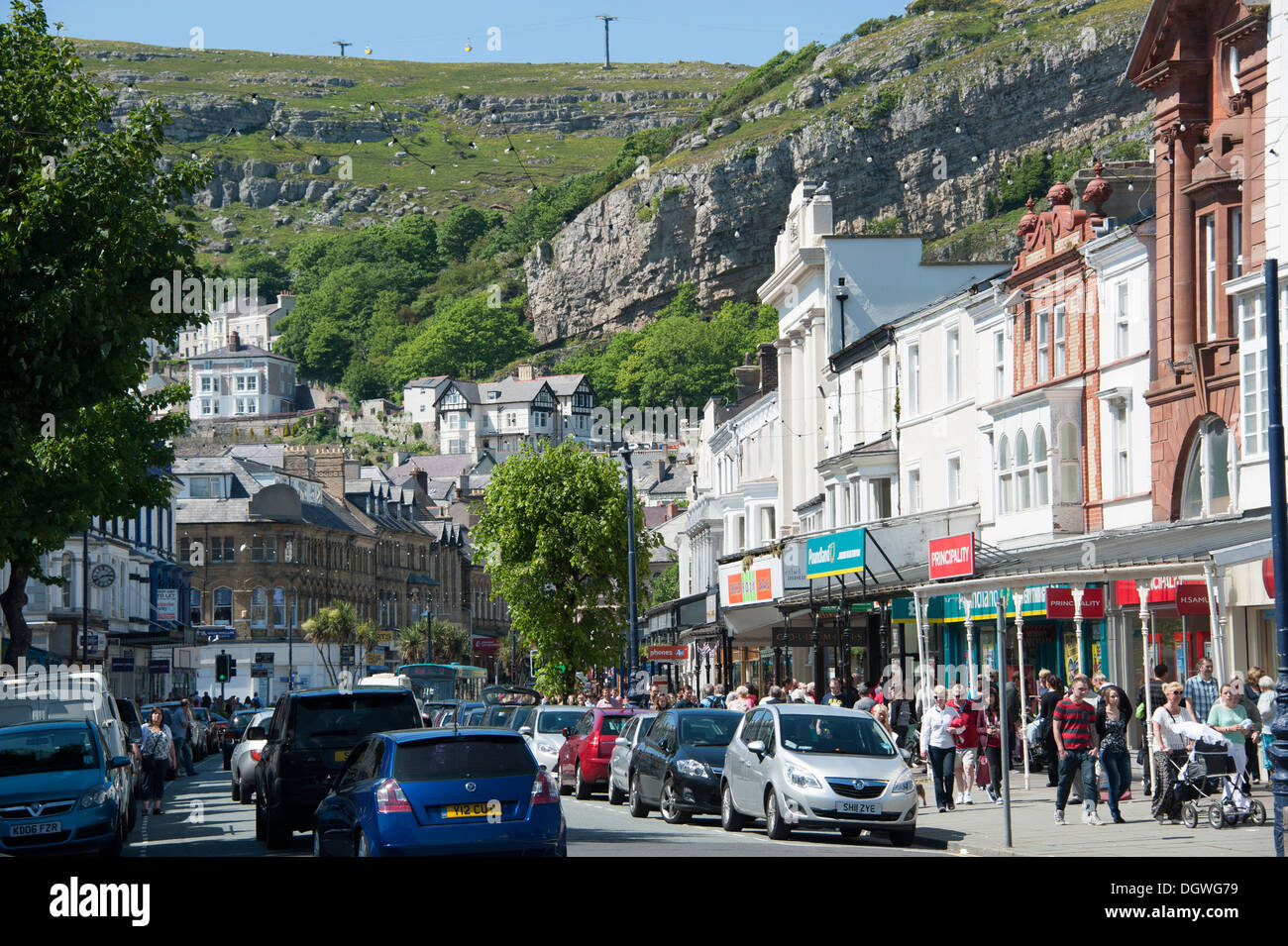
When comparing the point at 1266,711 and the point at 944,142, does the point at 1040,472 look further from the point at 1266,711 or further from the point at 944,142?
the point at 944,142

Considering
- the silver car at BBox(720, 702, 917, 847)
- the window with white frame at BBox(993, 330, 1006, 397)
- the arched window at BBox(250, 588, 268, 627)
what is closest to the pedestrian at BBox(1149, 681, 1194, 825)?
the silver car at BBox(720, 702, 917, 847)

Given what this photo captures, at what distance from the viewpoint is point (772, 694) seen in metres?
33.1

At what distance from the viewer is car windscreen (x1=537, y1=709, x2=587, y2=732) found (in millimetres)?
35688

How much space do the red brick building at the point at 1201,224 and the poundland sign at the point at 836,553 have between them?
5898 mm

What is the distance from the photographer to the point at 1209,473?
3058 centimetres

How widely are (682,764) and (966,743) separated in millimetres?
4114

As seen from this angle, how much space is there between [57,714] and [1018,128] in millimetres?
168762

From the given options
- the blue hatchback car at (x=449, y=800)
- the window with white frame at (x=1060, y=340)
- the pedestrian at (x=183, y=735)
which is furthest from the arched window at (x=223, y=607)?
the blue hatchback car at (x=449, y=800)

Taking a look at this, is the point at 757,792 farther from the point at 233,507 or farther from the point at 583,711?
the point at 233,507

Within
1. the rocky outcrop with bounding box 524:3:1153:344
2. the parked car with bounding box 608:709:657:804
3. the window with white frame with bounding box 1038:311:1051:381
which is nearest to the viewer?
the parked car with bounding box 608:709:657:804

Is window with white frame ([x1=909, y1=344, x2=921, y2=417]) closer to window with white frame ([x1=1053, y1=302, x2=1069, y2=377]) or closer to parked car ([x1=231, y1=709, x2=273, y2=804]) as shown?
window with white frame ([x1=1053, y1=302, x2=1069, y2=377])

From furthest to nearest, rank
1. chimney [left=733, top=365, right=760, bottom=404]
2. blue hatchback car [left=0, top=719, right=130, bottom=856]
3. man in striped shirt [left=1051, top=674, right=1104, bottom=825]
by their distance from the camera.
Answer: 1. chimney [left=733, top=365, right=760, bottom=404]
2. man in striped shirt [left=1051, top=674, right=1104, bottom=825]
3. blue hatchback car [left=0, top=719, right=130, bottom=856]

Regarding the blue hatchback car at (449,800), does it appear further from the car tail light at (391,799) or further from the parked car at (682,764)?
the parked car at (682,764)

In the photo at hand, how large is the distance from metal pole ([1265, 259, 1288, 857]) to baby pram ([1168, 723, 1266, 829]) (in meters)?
3.57
